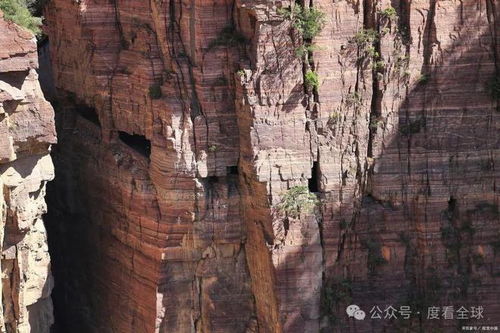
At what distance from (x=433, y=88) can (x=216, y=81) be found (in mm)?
4707

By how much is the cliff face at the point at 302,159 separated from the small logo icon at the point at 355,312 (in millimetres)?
154

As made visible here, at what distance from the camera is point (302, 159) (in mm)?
24422

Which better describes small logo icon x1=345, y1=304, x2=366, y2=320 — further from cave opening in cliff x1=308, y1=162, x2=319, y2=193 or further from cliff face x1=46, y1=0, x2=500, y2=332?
cave opening in cliff x1=308, y1=162, x2=319, y2=193

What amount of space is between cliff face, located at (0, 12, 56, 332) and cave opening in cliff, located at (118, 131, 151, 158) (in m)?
2.77

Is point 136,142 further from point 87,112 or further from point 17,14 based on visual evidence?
point 17,14

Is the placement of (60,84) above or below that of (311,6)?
below

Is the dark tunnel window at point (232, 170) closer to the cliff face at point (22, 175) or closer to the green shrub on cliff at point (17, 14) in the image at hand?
the cliff face at point (22, 175)

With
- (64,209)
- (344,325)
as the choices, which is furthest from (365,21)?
(64,209)

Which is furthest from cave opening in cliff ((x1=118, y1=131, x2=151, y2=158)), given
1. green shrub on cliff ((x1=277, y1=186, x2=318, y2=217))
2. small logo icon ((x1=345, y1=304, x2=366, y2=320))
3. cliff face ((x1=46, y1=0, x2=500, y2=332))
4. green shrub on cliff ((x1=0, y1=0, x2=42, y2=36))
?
small logo icon ((x1=345, y1=304, x2=366, y2=320))

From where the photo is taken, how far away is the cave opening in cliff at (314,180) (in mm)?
24727

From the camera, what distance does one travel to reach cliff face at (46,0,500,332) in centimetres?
2434

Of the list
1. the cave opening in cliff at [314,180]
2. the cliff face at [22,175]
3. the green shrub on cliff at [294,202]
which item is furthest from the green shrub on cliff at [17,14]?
the cave opening in cliff at [314,180]

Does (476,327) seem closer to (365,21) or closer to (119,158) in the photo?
(365,21)

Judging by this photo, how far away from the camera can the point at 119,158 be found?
25906 mm
